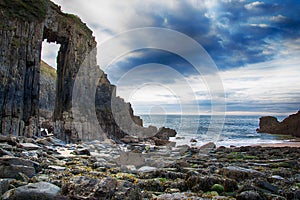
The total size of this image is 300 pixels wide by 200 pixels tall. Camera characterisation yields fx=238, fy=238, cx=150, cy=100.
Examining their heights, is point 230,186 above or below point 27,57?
below

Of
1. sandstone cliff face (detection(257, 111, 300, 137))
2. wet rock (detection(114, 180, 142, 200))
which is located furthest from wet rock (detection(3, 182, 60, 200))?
sandstone cliff face (detection(257, 111, 300, 137))

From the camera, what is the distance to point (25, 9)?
1969cm

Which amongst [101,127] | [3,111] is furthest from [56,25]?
[101,127]

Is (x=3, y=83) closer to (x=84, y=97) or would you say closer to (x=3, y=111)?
(x=3, y=111)

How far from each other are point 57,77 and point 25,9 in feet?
25.8

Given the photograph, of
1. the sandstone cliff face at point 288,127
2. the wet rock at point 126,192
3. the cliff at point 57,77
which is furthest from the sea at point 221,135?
the wet rock at point 126,192

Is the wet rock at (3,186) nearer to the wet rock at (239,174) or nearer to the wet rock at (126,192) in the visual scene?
the wet rock at (126,192)

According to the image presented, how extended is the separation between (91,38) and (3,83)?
12.8 meters

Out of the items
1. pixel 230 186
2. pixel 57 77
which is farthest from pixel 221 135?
pixel 230 186

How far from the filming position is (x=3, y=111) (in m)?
17.0

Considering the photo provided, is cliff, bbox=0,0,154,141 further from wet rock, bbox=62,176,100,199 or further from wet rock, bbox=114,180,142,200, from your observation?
wet rock, bbox=114,180,142,200

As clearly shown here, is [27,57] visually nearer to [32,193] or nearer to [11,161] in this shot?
[11,161]

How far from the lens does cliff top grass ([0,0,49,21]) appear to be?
1853 centimetres

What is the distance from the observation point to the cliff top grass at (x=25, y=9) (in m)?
18.5
